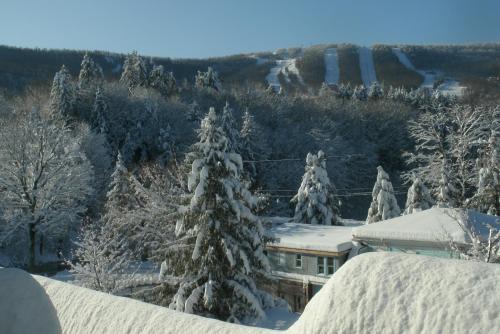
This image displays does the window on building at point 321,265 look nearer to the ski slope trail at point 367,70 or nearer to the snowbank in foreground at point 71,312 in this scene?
the snowbank in foreground at point 71,312

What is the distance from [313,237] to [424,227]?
6532 millimetres

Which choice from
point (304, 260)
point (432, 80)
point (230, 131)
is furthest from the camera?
point (432, 80)

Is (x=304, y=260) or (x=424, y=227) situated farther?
(x=304, y=260)

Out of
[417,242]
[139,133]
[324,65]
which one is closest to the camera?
[417,242]

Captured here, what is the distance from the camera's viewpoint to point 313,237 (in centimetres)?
2605

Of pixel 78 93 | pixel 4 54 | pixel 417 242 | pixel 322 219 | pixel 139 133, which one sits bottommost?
pixel 322 219

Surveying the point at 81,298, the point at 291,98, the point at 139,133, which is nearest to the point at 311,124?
the point at 291,98

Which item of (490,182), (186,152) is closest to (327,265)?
(490,182)

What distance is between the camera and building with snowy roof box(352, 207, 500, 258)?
65.3ft

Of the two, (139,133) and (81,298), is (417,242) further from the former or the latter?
(139,133)

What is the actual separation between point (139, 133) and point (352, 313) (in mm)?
48943

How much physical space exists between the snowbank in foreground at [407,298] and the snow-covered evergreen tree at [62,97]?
156 ft

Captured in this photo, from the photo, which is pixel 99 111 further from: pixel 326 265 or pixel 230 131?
pixel 326 265

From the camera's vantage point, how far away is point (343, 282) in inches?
166
